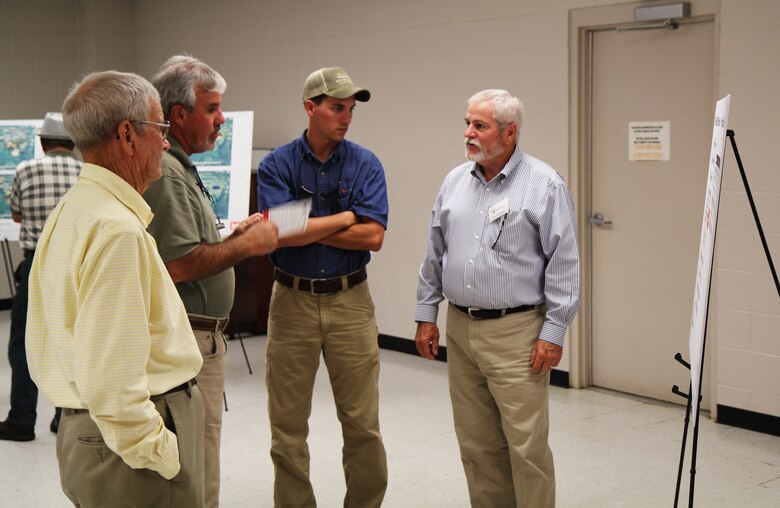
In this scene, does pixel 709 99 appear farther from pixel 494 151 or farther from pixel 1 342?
pixel 1 342

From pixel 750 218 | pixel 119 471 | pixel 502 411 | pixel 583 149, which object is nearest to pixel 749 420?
pixel 750 218

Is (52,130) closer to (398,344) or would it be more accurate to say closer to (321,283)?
(321,283)

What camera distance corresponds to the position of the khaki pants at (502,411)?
2951mm

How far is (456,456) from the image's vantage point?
420 cm

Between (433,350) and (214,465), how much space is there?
3.13 ft

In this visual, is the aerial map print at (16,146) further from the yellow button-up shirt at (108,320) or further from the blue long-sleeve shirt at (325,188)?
the yellow button-up shirt at (108,320)

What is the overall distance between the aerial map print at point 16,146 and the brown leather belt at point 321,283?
3762 millimetres

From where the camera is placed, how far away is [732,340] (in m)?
4.50

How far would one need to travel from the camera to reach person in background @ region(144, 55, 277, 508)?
2.45 meters

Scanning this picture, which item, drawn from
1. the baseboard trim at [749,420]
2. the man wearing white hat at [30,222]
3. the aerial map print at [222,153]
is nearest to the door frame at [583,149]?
the baseboard trim at [749,420]

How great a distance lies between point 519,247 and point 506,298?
18cm

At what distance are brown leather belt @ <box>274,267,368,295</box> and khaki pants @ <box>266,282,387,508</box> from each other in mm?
18

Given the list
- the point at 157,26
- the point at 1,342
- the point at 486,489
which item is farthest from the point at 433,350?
the point at 157,26

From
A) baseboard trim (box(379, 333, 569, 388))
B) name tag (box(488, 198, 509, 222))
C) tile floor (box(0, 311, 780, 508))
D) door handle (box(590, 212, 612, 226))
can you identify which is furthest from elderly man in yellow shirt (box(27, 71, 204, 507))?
baseboard trim (box(379, 333, 569, 388))
